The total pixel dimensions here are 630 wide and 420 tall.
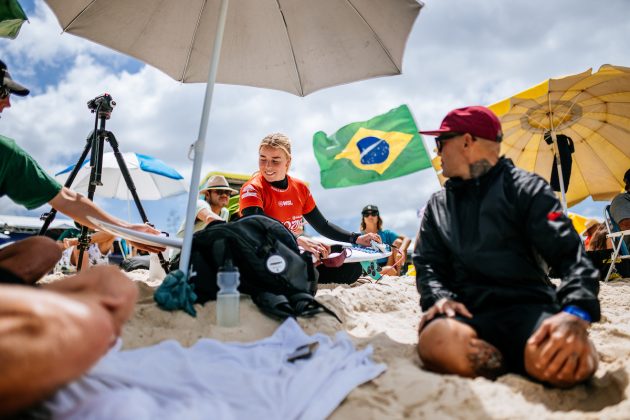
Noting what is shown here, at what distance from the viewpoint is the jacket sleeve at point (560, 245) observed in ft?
5.49

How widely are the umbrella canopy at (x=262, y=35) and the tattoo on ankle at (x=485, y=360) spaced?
2.34 m

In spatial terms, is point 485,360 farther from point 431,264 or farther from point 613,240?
point 613,240

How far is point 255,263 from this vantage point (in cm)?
257

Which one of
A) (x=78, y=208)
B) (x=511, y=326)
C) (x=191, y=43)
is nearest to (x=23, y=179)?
(x=78, y=208)

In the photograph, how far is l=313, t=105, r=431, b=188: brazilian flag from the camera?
27.1 feet

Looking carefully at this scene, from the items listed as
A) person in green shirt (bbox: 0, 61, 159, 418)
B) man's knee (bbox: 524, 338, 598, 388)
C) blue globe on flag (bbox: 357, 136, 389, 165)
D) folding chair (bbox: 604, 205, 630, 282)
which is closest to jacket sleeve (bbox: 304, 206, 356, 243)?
man's knee (bbox: 524, 338, 598, 388)

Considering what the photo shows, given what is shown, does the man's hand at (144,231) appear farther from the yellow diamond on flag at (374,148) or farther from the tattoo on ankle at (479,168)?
the yellow diamond on flag at (374,148)

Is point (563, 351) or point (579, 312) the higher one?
point (579, 312)

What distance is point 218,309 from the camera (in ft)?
7.30

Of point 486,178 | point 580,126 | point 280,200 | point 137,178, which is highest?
point 580,126

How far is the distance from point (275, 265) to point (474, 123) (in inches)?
58.1

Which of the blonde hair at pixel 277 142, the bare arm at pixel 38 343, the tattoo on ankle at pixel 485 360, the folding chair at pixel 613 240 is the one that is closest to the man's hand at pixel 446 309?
the tattoo on ankle at pixel 485 360

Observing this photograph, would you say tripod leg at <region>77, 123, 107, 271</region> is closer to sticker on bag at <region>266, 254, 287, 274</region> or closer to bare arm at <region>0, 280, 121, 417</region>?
sticker on bag at <region>266, 254, 287, 274</region>

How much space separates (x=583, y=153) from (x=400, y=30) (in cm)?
522
